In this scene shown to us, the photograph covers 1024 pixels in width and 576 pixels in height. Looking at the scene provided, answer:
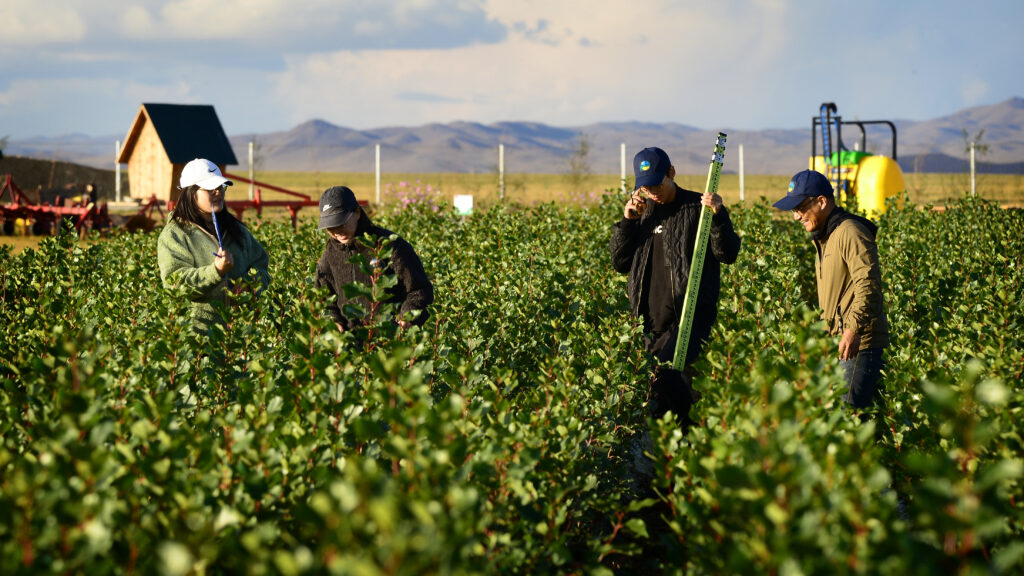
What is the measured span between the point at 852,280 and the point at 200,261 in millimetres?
3233

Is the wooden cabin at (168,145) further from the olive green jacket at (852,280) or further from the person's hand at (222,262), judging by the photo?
the olive green jacket at (852,280)

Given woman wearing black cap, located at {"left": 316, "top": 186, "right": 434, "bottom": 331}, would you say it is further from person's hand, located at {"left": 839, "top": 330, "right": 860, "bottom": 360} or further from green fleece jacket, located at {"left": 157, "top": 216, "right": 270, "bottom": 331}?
person's hand, located at {"left": 839, "top": 330, "right": 860, "bottom": 360}

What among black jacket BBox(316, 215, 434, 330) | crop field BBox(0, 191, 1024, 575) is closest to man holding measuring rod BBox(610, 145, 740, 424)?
crop field BBox(0, 191, 1024, 575)

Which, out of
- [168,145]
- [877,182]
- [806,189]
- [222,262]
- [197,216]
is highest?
[168,145]

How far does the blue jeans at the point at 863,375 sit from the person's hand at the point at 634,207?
1291mm

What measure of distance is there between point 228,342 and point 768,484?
8.68ft

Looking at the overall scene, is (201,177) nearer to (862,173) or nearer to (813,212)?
(813,212)

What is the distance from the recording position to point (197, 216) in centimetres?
453

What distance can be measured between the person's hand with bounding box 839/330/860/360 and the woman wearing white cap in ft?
9.27

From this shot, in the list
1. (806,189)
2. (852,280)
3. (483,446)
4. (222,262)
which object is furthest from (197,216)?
(852,280)

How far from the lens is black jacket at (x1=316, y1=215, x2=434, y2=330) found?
169 inches

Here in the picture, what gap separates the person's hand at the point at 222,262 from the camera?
4340 millimetres

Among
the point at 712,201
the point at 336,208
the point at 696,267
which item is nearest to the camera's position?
the point at 336,208

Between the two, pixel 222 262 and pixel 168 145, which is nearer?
pixel 222 262
